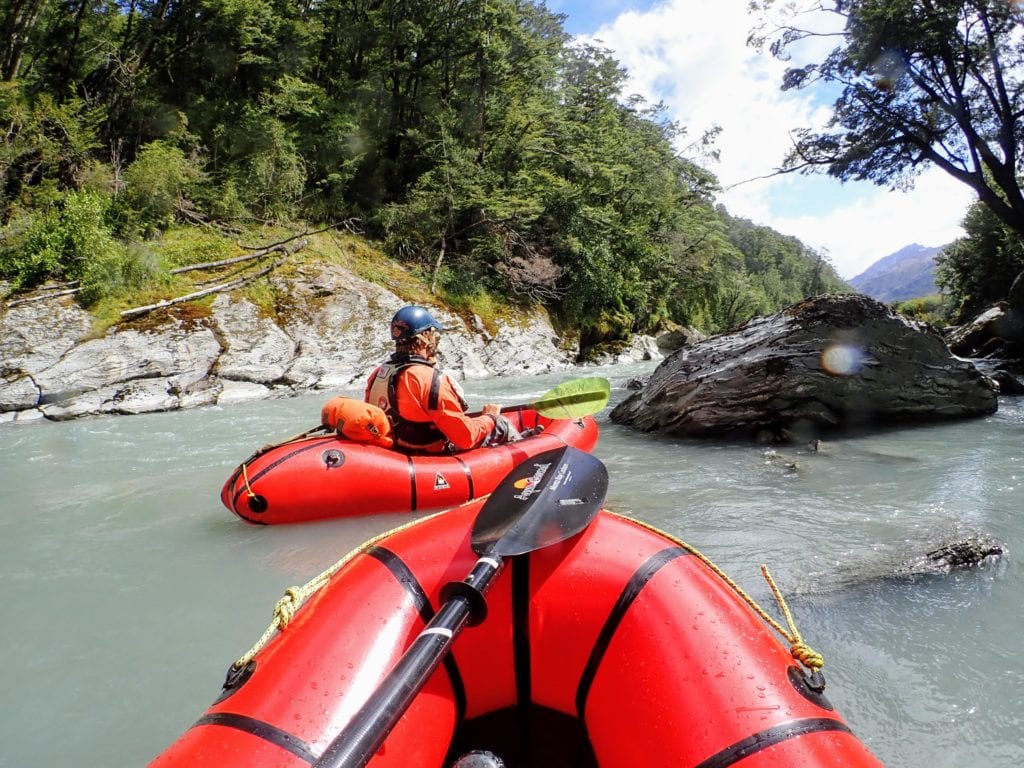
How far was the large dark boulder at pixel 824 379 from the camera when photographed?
227 inches

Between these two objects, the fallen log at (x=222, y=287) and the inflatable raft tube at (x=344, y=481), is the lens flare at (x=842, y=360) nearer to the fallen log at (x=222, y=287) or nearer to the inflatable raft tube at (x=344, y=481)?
the inflatable raft tube at (x=344, y=481)

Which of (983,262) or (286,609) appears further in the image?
(983,262)

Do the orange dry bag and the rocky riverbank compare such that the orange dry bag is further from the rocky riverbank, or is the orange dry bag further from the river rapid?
the rocky riverbank

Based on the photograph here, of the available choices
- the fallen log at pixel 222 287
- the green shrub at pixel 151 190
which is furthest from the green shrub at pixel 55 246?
the green shrub at pixel 151 190

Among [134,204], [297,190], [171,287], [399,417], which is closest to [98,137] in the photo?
[134,204]

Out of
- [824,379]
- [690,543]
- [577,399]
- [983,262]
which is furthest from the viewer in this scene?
[983,262]

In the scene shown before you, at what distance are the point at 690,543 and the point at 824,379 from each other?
11.3ft

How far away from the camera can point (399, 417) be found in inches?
170

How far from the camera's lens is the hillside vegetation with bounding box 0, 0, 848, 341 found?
35.4 feet

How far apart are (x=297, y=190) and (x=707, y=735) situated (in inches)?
634

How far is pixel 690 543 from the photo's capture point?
3.22 m

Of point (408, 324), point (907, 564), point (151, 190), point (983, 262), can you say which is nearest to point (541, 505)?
point (907, 564)

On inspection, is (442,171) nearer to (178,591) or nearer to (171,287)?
(171,287)

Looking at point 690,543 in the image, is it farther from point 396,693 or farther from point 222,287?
point 222,287
